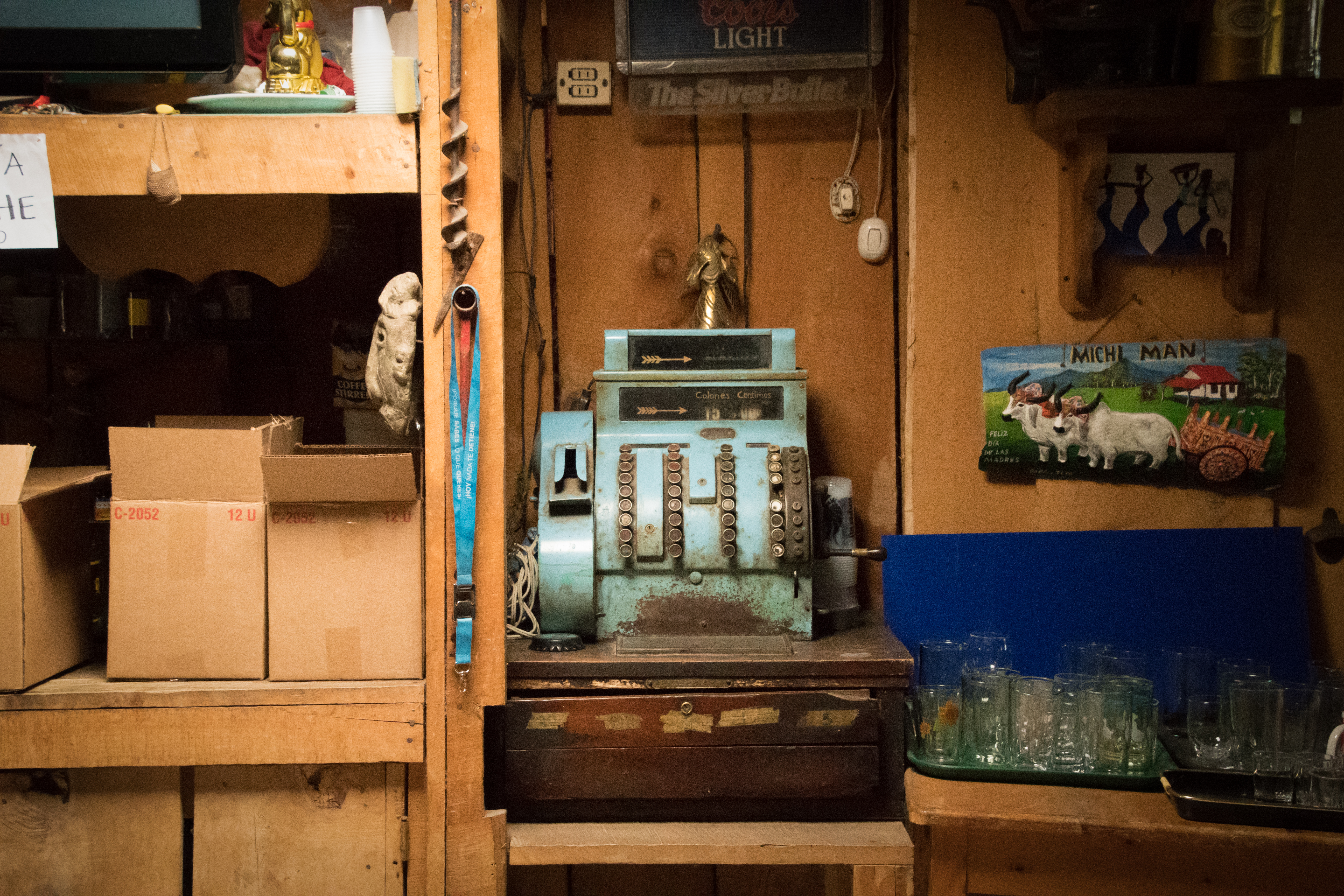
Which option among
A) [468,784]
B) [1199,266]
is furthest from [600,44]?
[468,784]

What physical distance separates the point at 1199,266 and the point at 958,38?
0.76 metres

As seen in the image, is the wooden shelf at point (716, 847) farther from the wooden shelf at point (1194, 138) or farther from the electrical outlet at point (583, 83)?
the electrical outlet at point (583, 83)

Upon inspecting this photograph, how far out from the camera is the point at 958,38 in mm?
2193

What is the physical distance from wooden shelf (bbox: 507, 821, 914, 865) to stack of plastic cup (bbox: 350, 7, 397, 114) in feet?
4.41

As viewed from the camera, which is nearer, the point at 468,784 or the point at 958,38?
the point at 468,784

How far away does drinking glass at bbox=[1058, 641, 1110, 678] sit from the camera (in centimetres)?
198

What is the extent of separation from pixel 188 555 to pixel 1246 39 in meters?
2.24

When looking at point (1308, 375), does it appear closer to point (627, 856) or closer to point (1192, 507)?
point (1192, 507)

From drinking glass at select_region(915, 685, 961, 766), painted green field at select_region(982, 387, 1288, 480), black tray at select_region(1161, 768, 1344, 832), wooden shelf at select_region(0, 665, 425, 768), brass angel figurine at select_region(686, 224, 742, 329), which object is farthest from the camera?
brass angel figurine at select_region(686, 224, 742, 329)

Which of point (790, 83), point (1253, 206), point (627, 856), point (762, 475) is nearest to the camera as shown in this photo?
point (627, 856)

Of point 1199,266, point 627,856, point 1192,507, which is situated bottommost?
point 627,856

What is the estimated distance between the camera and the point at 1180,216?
2.15m

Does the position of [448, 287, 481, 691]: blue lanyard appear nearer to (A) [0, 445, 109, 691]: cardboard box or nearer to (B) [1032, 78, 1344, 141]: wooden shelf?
(A) [0, 445, 109, 691]: cardboard box

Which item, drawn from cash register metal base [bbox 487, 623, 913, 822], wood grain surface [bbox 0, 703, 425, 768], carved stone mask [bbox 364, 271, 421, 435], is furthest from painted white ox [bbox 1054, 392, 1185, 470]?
wood grain surface [bbox 0, 703, 425, 768]
